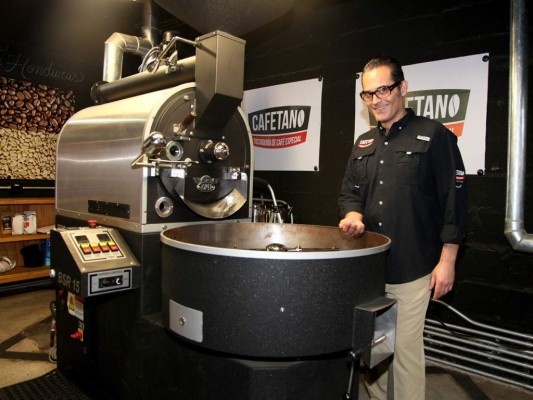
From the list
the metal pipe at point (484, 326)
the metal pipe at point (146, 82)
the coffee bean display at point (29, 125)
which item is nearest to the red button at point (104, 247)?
the metal pipe at point (146, 82)

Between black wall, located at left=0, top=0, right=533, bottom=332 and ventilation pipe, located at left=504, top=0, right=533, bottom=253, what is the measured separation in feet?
0.45

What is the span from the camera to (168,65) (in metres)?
1.93

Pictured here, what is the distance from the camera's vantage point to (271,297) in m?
1.14

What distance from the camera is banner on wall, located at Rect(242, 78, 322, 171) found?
3.03 metres

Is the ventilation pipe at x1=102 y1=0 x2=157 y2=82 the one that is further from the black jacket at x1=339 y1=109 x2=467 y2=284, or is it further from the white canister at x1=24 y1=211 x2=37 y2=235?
the white canister at x1=24 y1=211 x2=37 y2=235

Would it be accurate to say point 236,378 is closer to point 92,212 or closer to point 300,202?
point 92,212

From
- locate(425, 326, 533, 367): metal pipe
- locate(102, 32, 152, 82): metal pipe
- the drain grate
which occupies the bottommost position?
the drain grate

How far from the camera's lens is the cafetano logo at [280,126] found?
309 centimetres

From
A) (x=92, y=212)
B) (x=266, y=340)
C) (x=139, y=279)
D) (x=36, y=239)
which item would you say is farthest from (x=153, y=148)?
(x=36, y=239)

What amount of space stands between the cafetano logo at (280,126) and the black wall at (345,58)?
0.64 ft

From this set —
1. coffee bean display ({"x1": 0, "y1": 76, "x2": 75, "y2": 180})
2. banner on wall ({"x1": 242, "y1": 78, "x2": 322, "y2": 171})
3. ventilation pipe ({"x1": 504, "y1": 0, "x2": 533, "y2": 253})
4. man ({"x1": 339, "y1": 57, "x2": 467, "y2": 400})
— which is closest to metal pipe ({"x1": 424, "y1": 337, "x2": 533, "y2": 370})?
ventilation pipe ({"x1": 504, "y1": 0, "x2": 533, "y2": 253})

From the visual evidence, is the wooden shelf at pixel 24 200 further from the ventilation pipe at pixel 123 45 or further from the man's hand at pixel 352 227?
the man's hand at pixel 352 227

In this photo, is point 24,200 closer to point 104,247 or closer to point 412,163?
point 104,247

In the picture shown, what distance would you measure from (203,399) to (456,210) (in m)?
1.21
